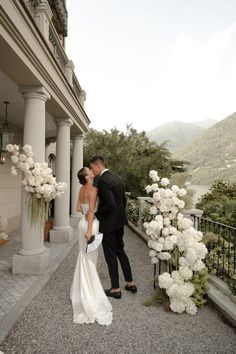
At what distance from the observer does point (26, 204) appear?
5434 millimetres

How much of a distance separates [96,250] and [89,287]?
21.2 inches

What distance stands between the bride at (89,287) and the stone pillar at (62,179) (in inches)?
157

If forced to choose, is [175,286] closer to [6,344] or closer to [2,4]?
[6,344]

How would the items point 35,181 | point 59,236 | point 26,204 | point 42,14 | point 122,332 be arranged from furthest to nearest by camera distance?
point 59,236
point 42,14
point 26,204
point 35,181
point 122,332

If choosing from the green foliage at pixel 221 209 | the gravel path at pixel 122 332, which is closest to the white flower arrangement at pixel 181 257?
the gravel path at pixel 122 332

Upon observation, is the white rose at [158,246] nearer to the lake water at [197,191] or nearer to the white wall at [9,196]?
the lake water at [197,191]

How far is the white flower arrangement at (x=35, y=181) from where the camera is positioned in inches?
199

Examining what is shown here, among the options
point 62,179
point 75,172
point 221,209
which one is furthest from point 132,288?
point 75,172

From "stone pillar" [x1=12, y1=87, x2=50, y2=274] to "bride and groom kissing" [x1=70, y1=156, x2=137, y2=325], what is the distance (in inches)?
52.9

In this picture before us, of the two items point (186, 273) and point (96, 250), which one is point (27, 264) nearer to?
point (96, 250)

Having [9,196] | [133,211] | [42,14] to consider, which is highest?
[42,14]

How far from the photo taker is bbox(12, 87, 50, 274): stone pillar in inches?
216

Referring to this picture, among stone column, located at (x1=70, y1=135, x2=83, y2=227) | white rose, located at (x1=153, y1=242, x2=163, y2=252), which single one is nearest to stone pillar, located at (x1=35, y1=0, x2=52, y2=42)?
white rose, located at (x1=153, y1=242, x2=163, y2=252)

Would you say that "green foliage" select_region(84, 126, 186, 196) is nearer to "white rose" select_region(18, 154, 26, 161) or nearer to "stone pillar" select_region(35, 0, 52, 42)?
"stone pillar" select_region(35, 0, 52, 42)
